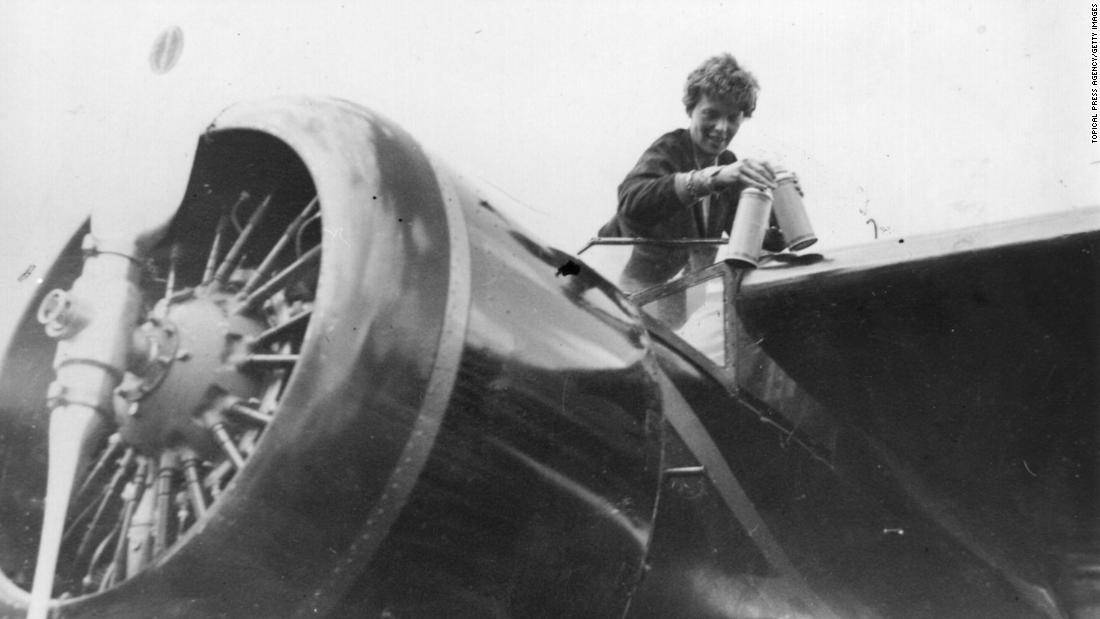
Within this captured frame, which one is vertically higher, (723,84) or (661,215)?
(723,84)

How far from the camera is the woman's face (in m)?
3.83

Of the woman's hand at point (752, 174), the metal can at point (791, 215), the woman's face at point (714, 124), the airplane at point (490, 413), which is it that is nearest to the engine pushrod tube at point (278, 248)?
the airplane at point (490, 413)

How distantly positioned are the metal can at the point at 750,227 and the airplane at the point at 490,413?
49 mm

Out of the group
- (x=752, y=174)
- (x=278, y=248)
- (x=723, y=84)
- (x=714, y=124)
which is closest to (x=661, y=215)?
(x=752, y=174)

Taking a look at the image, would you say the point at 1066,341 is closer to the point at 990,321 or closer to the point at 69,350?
the point at 990,321

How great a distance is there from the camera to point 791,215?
9.53 ft

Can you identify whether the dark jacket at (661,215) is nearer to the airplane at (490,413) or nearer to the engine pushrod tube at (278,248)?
the airplane at (490,413)

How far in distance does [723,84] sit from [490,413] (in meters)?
2.39

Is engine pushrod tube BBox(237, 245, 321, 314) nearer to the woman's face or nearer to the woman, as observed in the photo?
the woman

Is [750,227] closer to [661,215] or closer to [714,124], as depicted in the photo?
[661,215]

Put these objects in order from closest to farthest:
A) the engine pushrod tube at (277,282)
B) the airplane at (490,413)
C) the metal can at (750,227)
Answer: the airplane at (490,413) < the engine pushrod tube at (277,282) < the metal can at (750,227)

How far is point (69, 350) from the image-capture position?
1.90m

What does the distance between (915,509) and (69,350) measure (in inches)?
79.8

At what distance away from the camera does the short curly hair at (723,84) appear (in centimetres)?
389
